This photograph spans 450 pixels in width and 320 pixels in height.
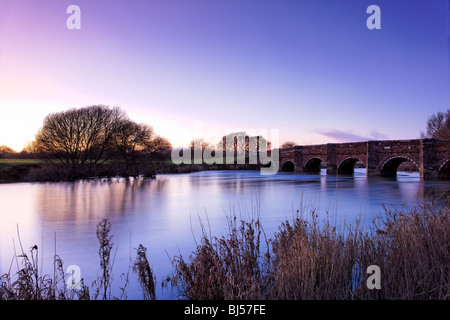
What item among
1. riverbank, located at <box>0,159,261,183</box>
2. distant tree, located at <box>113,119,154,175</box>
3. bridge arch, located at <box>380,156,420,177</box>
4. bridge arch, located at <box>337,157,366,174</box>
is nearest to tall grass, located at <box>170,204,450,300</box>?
distant tree, located at <box>113,119,154,175</box>

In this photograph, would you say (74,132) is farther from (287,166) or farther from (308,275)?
(287,166)

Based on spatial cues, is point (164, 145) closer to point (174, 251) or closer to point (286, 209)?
point (286, 209)

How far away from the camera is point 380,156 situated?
105 feet

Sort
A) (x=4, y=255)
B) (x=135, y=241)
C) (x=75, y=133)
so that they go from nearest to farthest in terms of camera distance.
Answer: (x=4, y=255) → (x=135, y=241) → (x=75, y=133)

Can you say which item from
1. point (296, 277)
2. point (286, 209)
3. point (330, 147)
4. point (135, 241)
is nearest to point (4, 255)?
point (135, 241)

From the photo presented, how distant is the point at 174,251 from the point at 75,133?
81.9 ft

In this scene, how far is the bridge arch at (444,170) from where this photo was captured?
86.8ft

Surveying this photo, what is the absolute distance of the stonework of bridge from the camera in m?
26.9

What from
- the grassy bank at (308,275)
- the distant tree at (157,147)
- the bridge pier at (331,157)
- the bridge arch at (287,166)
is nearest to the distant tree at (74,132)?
the distant tree at (157,147)

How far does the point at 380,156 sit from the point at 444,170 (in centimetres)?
604

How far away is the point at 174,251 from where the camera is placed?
24.3 feet

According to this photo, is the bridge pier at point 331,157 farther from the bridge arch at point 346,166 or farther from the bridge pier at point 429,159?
the bridge pier at point 429,159

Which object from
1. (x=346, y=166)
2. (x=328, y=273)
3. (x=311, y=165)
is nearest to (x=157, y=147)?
(x=311, y=165)

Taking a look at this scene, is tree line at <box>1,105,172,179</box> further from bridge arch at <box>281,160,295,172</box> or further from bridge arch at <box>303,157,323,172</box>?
bridge arch at <box>281,160,295,172</box>
